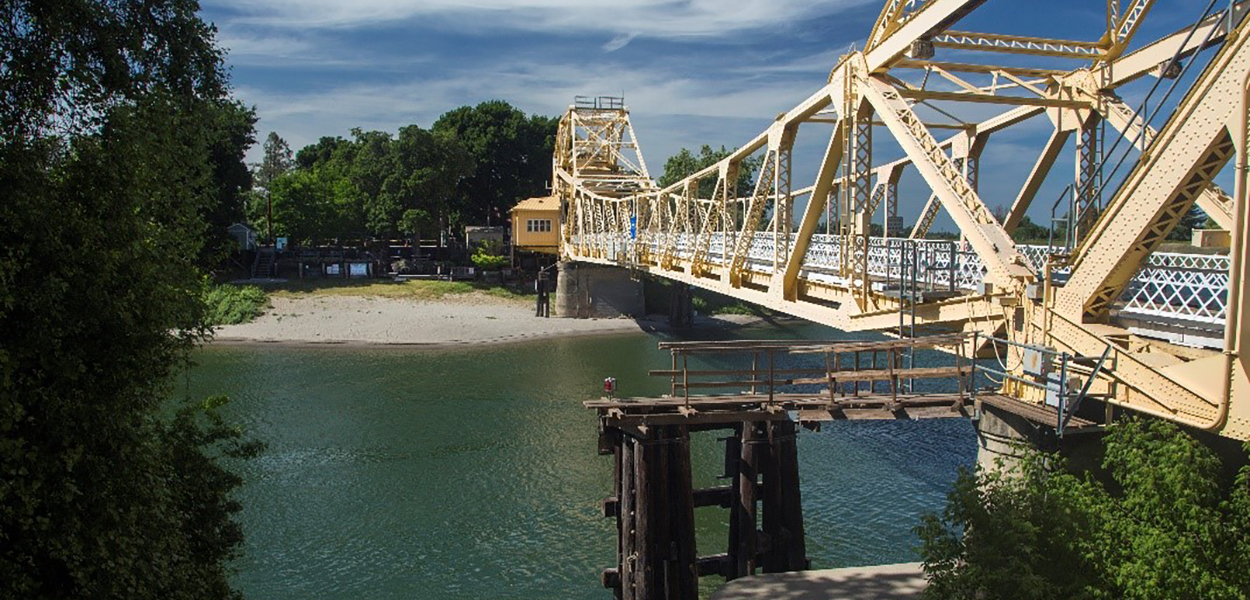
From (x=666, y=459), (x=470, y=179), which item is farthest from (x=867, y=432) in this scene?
(x=470, y=179)

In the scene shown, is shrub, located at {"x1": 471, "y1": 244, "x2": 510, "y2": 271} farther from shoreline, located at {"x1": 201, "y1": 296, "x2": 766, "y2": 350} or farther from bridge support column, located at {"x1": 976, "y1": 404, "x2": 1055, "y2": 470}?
bridge support column, located at {"x1": 976, "y1": 404, "x2": 1055, "y2": 470}

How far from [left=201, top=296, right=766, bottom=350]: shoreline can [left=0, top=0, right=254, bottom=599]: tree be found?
100 ft

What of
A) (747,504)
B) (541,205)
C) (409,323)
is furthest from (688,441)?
(541,205)

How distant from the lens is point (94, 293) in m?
7.25

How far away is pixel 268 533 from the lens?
16109mm

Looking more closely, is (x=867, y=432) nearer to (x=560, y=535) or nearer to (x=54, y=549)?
(x=560, y=535)

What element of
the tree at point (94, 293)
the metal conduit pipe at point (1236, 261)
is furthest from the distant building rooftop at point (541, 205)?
the metal conduit pipe at point (1236, 261)

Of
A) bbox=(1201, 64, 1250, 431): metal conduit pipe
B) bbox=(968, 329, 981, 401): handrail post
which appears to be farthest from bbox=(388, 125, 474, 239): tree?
bbox=(1201, 64, 1250, 431): metal conduit pipe

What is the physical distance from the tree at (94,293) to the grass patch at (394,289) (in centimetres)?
4160

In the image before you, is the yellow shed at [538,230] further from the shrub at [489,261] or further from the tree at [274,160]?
the tree at [274,160]

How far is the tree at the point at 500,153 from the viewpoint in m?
67.8

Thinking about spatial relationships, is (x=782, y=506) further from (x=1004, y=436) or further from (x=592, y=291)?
(x=592, y=291)

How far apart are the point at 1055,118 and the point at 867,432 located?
965 cm

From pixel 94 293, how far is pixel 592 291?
41.5 m
